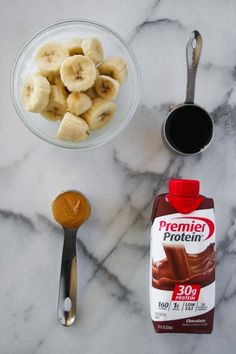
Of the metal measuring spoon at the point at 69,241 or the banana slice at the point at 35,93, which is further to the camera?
the metal measuring spoon at the point at 69,241

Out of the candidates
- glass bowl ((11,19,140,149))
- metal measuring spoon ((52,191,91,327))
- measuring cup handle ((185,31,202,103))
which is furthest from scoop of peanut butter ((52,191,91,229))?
measuring cup handle ((185,31,202,103))

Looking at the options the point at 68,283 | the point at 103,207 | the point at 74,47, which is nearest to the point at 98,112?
the point at 74,47

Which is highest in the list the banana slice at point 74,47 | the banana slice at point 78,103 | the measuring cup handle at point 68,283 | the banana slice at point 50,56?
the banana slice at point 74,47

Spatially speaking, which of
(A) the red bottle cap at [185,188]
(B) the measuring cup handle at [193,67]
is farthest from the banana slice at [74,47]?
(A) the red bottle cap at [185,188]

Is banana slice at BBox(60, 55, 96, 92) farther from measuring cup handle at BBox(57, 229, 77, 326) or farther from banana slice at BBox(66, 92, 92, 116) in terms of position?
measuring cup handle at BBox(57, 229, 77, 326)

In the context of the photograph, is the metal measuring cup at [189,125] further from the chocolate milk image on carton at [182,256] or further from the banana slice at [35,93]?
the banana slice at [35,93]
